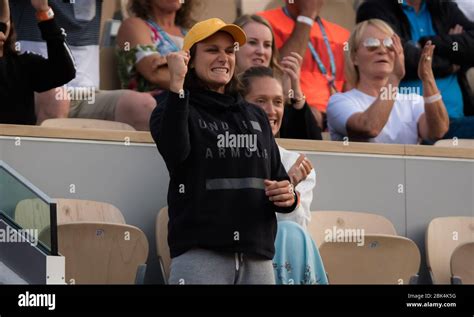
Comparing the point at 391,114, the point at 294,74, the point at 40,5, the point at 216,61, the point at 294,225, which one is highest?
the point at 40,5

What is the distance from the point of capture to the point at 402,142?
7.03m

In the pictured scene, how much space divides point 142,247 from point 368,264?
3.66 feet

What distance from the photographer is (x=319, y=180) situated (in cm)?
647

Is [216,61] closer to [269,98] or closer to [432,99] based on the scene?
[269,98]

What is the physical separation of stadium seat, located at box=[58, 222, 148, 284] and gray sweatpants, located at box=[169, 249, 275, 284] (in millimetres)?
514

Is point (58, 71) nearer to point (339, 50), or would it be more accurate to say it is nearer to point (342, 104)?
point (342, 104)

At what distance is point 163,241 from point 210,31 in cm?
105

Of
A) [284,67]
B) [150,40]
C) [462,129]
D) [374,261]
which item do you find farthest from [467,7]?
[374,261]

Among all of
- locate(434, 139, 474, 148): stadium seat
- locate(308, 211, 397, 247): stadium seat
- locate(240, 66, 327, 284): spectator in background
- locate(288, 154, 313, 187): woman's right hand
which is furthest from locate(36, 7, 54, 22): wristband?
locate(434, 139, 474, 148): stadium seat

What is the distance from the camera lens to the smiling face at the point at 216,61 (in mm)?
5391

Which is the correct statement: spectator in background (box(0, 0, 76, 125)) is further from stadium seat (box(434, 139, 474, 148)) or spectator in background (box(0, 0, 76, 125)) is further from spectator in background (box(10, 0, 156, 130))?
stadium seat (box(434, 139, 474, 148))

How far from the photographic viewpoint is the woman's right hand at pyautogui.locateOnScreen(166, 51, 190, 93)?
198 inches

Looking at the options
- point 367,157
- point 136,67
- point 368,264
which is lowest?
point 368,264
